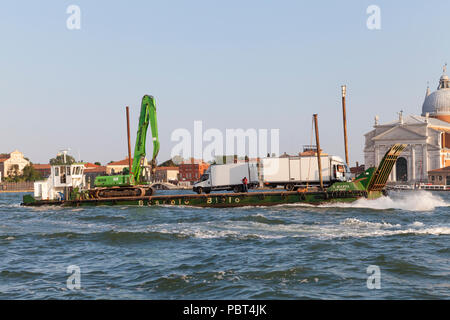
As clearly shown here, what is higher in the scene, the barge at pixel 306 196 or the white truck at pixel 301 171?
the white truck at pixel 301 171

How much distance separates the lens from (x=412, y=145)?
132375 millimetres

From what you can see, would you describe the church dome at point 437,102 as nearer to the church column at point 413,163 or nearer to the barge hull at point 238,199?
the church column at point 413,163

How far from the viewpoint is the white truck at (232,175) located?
1891 inches

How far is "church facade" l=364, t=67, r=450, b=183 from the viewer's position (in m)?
131

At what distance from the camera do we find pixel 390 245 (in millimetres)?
19266

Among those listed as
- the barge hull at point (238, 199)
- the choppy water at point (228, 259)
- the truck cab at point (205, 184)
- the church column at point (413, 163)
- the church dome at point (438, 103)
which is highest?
the church dome at point (438, 103)

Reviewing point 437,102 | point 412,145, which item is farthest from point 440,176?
point 437,102

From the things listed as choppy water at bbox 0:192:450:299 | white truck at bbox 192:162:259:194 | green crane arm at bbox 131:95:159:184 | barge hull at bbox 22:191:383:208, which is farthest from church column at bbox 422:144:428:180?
choppy water at bbox 0:192:450:299

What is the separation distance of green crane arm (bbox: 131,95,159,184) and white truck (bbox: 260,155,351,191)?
9.19 metres

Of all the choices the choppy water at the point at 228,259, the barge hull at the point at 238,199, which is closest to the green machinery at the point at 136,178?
the barge hull at the point at 238,199

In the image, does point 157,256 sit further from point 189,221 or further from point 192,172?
point 192,172

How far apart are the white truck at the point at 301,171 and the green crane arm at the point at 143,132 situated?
9.19 metres

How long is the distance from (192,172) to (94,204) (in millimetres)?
149943
